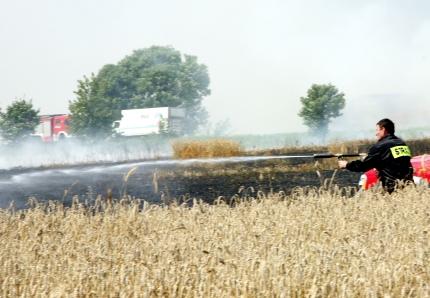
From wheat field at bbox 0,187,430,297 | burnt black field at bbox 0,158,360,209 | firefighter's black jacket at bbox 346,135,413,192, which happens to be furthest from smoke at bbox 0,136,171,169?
wheat field at bbox 0,187,430,297

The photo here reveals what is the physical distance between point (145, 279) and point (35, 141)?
66.3 m

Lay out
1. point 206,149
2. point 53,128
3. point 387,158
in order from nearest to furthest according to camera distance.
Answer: point 387,158 < point 206,149 < point 53,128

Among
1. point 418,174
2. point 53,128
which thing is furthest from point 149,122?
point 418,174

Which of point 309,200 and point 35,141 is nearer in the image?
point 309,200

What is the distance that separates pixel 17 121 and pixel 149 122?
12.6m

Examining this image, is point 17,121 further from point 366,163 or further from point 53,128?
point 366,163

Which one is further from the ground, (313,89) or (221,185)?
(313,89)

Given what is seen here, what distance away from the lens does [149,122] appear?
2904 inches

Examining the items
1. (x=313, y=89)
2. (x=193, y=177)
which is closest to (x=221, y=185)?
(x=193, y=177)

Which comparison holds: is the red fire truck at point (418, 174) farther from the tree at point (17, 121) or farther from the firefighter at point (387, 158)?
the tree at point (17, 121)

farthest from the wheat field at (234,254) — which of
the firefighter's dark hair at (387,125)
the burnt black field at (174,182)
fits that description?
the burnt black field at (174,182)

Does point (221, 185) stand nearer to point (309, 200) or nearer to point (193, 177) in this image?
point (193, 177)

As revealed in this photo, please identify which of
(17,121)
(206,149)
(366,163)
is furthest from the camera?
(17,121)

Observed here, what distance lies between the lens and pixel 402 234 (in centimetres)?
895
